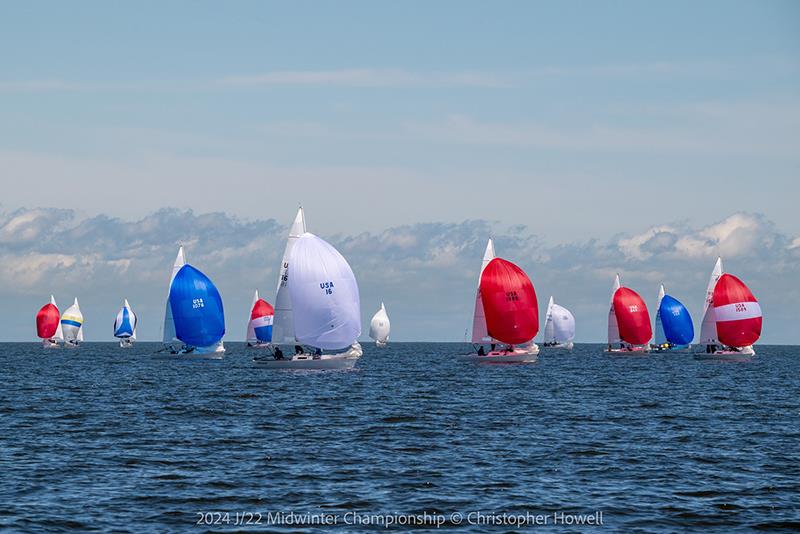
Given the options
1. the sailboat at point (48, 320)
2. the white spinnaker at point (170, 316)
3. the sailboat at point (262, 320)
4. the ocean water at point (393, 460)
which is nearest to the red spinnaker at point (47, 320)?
the sailboat at point (48, 320)

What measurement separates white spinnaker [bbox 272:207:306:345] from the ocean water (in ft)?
38.4

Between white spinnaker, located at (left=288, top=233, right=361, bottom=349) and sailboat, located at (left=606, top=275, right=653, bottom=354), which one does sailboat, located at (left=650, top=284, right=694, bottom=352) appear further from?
white spinnaker, located at (left=288, top=233, right=361, bottom=349)

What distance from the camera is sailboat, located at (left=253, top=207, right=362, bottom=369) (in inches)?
2702

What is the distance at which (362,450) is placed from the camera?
33031 millimetres

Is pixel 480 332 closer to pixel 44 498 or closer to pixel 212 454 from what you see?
pixel 212 454

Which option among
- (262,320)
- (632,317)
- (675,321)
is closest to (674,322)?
(675,321)

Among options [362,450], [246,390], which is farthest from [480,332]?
[362,450]

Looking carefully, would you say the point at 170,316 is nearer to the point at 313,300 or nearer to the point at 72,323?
the point at 313,300

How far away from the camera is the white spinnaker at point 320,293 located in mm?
68625

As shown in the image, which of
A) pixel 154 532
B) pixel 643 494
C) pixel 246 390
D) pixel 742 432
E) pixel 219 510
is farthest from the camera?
pixel 246 390

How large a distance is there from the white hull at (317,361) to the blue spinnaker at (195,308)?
21216 millimetres

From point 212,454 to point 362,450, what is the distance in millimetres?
4785

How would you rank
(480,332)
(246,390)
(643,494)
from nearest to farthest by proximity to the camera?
1. (643,494)
2. (246,390)
3. (480,332)

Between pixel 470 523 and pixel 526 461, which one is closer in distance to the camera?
pixel 470 523
